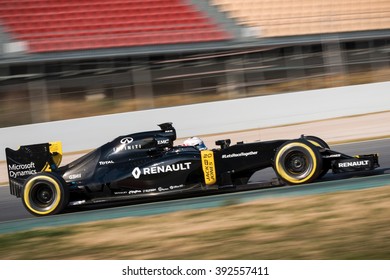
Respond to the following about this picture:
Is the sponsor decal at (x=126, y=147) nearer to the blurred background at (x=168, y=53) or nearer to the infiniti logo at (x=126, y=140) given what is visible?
the infiniti logo at (x=126, y=140)

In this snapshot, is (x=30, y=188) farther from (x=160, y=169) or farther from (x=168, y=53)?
(x=168, y=53)

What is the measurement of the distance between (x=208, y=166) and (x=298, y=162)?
103 cm

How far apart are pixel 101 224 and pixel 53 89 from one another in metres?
8.12

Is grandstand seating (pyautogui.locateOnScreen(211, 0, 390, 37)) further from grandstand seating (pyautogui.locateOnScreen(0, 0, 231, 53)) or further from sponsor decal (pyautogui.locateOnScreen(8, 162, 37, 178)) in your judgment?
sponsor decal (pyautogui.locateOnScreen(8, 162, 37, 178))

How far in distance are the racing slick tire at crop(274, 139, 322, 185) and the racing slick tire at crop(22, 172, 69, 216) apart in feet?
8.59

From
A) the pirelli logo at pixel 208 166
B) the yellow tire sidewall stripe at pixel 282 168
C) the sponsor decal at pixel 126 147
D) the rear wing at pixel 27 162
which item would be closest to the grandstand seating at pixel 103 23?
the rear wing at pixel 27 162

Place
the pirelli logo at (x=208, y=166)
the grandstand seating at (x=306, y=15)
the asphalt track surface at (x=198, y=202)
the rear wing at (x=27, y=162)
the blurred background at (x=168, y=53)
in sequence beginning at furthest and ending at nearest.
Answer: the grandstand seating at (x=306, y=15)
the blurred background at (x=168, y=53)
the rear wing at (x=27, y=162)
the pirelli logo at (x=208, y=166)
the asphalt track surface at (x=198, y=202)

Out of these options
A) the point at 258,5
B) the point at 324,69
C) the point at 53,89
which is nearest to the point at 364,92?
the point at 324,69

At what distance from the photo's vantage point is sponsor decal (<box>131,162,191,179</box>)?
325 inches

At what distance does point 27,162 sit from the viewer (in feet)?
29.8

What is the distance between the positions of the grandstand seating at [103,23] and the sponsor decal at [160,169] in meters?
8.59

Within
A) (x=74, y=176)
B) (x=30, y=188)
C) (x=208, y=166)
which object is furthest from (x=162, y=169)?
(x=30, y=188)

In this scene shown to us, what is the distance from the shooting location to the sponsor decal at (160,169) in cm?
827

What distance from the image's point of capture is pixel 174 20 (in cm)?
1798
